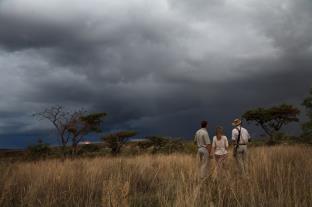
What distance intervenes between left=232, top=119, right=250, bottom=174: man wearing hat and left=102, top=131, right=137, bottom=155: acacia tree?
30.3m

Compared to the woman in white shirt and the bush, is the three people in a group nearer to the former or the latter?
the woman in white shirt

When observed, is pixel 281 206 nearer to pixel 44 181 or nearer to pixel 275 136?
pixel 44 181

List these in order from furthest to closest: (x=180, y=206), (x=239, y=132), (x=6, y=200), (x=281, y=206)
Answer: (x=239, y=132), (x=6, y=200), (x=281, y=206), (x=180, y=206)

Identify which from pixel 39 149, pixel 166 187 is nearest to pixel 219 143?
pixel 166 187

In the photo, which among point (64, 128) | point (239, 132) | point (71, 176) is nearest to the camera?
point (71, 176)

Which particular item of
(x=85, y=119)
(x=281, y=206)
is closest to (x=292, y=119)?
(x=85, y=119)

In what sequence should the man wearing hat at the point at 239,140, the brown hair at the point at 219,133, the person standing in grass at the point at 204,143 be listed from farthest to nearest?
1. the brown hair at the point at 219,133
2. the person standing in grass at the point at 204,143
3. the man wearing hat at the point at 239,140

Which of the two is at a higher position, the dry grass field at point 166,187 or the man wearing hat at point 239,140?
the man wearing hat at point 239,140

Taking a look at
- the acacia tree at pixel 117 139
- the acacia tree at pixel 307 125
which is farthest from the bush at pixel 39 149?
the acacia tree at pixel 307 125

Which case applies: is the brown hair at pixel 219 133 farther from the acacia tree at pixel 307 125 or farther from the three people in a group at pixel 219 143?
the acacia tree at pixel 307 125

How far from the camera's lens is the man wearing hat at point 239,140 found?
1198 centimetres

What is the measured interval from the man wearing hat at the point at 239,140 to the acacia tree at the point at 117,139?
99.4 feet

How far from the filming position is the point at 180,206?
4109 mm

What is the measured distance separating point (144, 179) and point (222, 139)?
2641 millimetres
